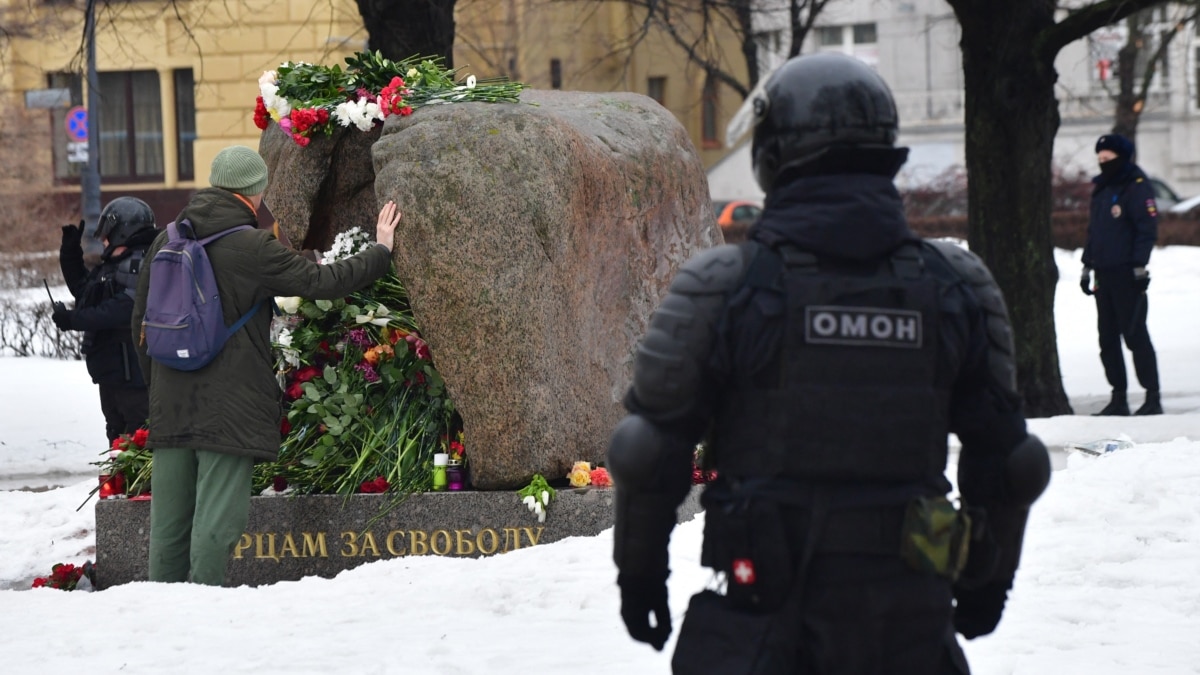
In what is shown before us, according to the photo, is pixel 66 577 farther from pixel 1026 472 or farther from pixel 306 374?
pixel 1026 472

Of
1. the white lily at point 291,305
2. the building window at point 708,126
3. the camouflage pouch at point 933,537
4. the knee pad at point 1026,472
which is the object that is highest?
the building window at point 708,126

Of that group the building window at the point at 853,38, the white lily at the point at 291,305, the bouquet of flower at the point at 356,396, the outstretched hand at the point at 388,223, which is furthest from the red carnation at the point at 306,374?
the building window at the point at 853,38

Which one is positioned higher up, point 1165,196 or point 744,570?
point 1165,196

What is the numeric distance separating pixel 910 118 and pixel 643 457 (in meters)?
36.2

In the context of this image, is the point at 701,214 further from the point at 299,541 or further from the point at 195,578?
the point at 195,578

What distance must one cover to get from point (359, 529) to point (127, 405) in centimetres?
209

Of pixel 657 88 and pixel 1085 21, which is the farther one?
pixel 657 88

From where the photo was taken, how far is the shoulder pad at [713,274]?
2.85 meters

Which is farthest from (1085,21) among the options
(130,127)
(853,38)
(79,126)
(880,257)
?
(853,38)

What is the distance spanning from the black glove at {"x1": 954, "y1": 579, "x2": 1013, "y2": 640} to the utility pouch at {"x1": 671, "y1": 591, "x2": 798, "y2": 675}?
1.46ft

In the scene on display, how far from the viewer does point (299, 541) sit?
7.14 metres

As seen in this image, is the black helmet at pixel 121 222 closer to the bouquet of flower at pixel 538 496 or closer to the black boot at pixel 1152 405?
the bouquet of flower at pixel 538 496

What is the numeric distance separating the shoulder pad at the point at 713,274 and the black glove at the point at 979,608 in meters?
0.78

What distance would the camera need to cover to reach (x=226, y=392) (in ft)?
20.1
